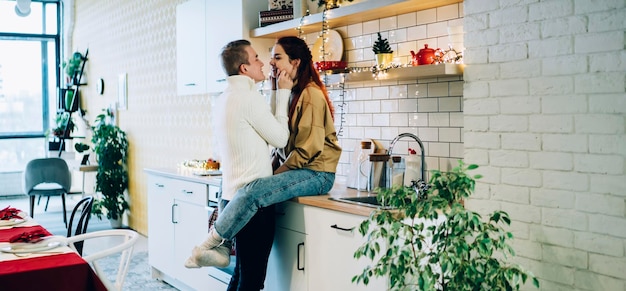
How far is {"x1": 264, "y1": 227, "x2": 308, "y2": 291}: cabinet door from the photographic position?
350cm

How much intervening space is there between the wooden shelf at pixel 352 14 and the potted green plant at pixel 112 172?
12.5 feet

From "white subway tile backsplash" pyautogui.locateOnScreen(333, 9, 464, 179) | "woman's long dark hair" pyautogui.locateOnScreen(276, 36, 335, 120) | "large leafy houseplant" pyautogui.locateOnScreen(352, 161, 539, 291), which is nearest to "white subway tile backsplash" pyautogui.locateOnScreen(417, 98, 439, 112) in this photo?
"white subway tile backsplash" pyautogui.locateOnScreen(333, 9, 464, 179)

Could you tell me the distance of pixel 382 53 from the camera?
371cm

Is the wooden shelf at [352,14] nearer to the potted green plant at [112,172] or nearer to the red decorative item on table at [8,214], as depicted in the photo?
the red decorative item on table at [8,214]

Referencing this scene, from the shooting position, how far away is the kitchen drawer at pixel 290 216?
3506 millimetres

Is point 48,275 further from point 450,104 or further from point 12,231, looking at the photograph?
point 450,104

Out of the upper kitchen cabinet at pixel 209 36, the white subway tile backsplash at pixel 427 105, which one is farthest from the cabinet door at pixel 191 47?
the white subway tile backsplash at pixel 427 105

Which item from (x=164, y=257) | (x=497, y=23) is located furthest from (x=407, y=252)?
(x=164, y=257)

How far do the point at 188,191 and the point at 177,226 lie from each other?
373 millimetres

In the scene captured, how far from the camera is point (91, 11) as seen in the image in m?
9.12

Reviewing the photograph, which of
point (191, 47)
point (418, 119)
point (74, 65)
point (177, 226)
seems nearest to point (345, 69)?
point (418, 119)

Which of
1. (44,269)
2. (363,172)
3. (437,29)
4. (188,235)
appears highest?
(437,29)

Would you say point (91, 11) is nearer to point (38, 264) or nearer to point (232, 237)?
point (232, 237)

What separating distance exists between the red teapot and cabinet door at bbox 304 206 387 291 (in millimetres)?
913
